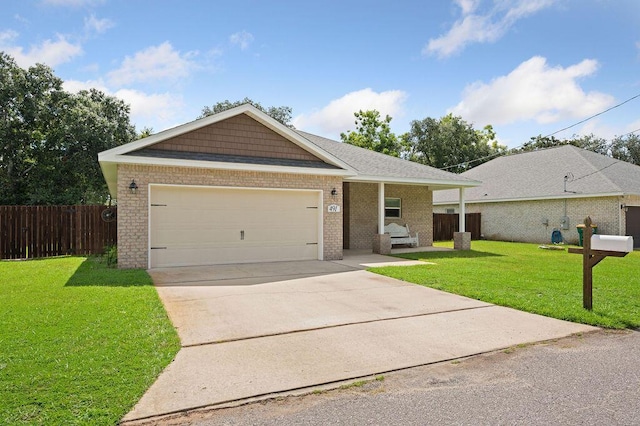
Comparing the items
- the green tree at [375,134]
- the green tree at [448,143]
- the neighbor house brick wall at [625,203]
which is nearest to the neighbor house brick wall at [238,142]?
the neighbor house brick wall at [625,203]

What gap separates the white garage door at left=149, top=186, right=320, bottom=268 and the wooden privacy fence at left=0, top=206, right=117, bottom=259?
4907mm

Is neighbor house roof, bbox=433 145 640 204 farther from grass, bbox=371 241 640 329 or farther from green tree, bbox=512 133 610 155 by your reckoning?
green tree, bbox=512 133 610 155

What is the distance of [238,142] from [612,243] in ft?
31.4

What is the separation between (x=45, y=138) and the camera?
24031 mm

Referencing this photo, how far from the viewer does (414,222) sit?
19016 mm

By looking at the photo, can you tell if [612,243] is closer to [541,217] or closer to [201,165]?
[201,165]

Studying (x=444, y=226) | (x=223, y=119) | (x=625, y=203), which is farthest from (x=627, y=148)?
(x=223, y=119)

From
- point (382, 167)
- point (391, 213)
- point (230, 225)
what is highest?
point (382, 167)

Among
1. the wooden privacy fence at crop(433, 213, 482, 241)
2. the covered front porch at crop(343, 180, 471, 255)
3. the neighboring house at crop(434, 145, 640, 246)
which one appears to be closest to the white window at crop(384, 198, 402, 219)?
the covered front porch at crop(343, 180, 471, 255)

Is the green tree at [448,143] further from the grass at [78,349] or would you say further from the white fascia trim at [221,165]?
the grass at [78,349]

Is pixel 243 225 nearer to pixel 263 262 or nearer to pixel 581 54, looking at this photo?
pixel 263 262

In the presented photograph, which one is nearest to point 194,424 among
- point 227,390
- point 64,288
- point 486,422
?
point 227,390

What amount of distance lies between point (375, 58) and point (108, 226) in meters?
12.6

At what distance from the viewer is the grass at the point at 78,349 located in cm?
330
